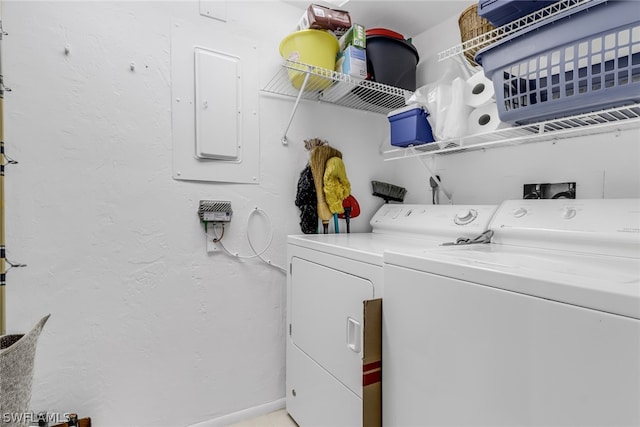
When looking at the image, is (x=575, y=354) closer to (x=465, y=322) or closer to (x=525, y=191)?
(x=465, y=322)

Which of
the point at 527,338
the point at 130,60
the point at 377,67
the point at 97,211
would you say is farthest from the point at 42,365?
the point at 377,67

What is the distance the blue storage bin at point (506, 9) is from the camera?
1131mm

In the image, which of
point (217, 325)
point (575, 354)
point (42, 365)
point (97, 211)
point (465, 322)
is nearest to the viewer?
point (575, 354)

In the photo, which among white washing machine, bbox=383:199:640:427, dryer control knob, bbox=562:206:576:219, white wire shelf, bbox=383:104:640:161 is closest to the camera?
white washing machine, bbox=383:199:640:427

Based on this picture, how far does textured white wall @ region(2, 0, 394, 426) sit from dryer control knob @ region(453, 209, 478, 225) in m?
1.01

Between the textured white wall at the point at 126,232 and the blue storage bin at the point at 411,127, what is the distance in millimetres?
699

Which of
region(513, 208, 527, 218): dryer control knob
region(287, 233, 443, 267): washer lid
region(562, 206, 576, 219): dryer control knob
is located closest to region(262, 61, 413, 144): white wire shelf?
region(287, 233, 443, 267): washer lid

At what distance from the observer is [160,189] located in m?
1.64

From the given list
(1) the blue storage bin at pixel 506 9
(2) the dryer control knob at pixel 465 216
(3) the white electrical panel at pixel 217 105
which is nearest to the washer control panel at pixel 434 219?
(2) the dryer control knob at pixel 465 216

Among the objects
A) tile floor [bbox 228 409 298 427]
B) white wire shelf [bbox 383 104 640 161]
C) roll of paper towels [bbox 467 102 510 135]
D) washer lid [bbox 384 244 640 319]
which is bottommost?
tile floor [bbox 228 409 298 427]

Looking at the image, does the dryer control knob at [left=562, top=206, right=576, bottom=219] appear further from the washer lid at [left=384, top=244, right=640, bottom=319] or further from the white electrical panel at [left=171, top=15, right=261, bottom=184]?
the white electrical panel at [left=171, top=15, right=261, bottom=184]

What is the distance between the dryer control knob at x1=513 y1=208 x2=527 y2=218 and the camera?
1.34 m

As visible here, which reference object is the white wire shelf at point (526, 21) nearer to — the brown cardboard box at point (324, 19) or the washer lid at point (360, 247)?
the brown cardboard box at point (324, 19)

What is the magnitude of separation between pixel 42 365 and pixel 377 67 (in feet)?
7.40
